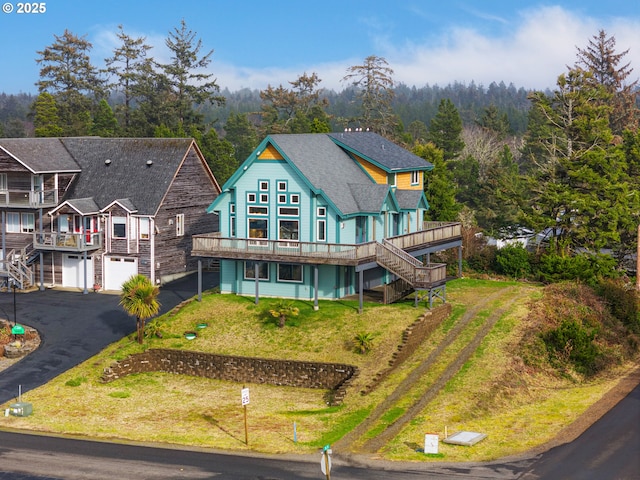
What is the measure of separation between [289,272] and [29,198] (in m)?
19.8

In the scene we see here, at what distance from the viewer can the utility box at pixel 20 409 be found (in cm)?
3988

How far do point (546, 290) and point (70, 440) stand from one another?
29.2m

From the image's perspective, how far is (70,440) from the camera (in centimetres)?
3719

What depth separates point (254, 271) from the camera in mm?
53562

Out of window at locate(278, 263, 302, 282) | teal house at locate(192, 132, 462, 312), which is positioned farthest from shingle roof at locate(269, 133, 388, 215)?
window at locate(278, 263, 302, 282)

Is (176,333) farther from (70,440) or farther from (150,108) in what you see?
(150,108)

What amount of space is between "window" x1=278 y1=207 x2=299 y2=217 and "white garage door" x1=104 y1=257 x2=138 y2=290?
486 inches

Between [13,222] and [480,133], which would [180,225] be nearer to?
[13,222]

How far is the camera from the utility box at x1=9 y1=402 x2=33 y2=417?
39.9m

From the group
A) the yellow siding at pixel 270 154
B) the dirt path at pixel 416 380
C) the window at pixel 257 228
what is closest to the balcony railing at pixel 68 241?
the window at pixel 257 228

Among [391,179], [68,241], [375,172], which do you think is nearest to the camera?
[375,172]

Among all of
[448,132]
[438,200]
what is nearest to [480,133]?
[448,132]

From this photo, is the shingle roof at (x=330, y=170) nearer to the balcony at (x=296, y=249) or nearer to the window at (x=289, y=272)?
the balcony at (x=296, y=249)

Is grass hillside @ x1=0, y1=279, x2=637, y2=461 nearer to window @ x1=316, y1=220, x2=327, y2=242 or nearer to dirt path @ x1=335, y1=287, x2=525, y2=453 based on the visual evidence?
dirt path @ x1=335, y1=287, x2=525, y2=453
